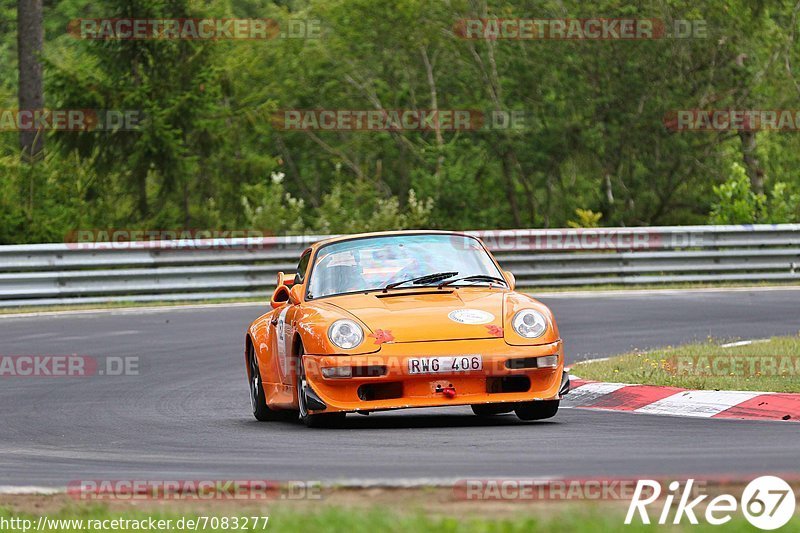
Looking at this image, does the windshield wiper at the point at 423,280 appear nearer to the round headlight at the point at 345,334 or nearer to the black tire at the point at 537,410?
the round headlight at the point at 345,334

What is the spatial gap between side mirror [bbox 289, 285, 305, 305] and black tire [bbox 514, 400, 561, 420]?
1.75 meters

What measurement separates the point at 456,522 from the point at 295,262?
61.1 feet

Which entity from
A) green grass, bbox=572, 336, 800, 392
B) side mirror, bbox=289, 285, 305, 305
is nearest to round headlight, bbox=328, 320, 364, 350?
side mirror, bbox=289, 285, 305, 305

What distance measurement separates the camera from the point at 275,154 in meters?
47.1

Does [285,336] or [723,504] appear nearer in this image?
[723,504]

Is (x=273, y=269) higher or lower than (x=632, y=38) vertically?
lower

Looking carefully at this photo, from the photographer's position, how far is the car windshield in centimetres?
1070

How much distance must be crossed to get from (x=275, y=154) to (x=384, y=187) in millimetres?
5025

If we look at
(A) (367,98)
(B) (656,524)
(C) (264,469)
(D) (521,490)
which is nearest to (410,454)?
(C) (264,469)

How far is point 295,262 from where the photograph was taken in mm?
23875

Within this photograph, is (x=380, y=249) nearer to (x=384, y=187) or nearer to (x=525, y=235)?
(x=525, y=235)

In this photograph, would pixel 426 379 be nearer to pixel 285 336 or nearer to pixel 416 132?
pixel 285 336

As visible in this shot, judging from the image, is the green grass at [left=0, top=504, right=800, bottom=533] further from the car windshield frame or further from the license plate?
the car windshield frame

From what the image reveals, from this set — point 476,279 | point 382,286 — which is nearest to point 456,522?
point 382,286
